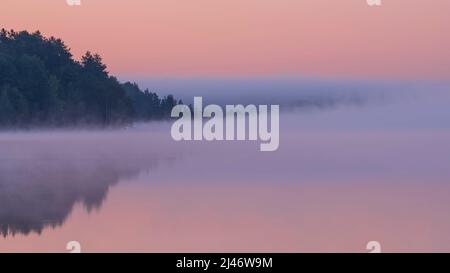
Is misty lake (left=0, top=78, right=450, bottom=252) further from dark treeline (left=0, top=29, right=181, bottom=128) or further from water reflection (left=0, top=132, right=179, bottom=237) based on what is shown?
dark treeline (left=0, top=29, right=181, bottom=128)

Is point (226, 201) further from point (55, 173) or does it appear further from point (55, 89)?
point (55, 89)

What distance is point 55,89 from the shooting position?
192 ft

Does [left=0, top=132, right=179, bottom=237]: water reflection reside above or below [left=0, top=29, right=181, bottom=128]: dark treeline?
below

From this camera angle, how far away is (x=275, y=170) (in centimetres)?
3206

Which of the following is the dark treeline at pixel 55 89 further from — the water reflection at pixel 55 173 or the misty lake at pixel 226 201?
the misty lake at pixel 226 201

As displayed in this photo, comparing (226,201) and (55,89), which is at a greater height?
(55,89)

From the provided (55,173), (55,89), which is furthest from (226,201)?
(55,89)

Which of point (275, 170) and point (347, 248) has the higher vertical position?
point (275, 170)

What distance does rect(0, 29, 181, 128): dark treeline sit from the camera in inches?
2250

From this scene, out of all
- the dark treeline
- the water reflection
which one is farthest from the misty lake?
the dark treeline

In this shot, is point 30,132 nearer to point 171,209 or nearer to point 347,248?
point 171,209

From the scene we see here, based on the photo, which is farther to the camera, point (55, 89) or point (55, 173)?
point (55, 89)

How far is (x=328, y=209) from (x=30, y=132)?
35571 mm

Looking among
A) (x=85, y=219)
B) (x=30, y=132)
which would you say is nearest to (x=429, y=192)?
(x=85, y=219)
